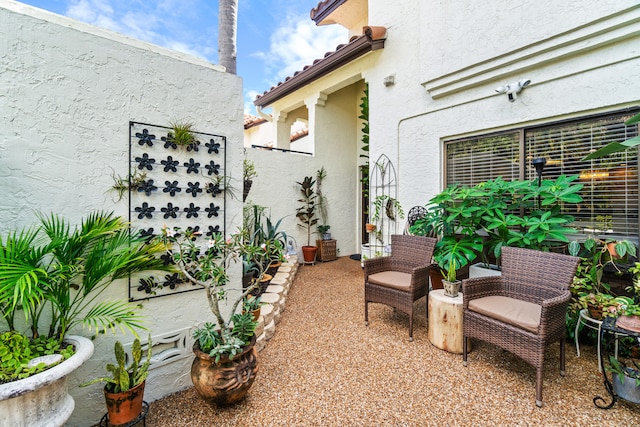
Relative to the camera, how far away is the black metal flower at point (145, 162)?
7.71 feet

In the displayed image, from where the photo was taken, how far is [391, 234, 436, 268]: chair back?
12.1ft

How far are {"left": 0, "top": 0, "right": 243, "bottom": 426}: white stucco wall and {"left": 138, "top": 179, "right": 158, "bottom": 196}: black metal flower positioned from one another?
17cm

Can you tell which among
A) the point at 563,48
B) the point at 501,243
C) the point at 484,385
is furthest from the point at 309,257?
the point at 563,48

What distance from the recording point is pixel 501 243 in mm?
3385

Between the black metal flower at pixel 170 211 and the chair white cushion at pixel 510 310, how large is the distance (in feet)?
9.77

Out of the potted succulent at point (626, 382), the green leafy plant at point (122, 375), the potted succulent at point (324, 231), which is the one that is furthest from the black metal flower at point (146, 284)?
the potted succulent at point (324, 231)

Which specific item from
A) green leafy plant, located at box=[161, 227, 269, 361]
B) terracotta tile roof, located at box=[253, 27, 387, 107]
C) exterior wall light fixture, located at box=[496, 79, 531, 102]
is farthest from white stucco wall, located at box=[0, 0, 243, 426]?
terracotta tile roof, located at box=[253, 27, 387, 107]

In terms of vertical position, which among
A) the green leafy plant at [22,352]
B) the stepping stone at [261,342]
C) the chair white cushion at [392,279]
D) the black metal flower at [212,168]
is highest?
the black metal flower at [212,168]

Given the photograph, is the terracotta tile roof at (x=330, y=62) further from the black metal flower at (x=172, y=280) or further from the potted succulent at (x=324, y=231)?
the black metal flower at (x=172, y=280)

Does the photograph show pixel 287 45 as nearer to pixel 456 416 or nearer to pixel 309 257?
pixel 309 257

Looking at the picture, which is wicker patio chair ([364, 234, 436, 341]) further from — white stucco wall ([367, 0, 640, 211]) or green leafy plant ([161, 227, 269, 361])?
green leafy plant ([161, 227, 269, 361])

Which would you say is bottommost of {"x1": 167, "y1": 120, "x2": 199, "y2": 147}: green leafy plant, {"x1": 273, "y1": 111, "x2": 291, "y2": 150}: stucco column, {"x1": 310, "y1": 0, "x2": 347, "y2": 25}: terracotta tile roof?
{"x1": 167, "y1": 120, "x2": 199, "y2": 147}: green leafy plant

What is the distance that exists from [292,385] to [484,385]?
1691mm

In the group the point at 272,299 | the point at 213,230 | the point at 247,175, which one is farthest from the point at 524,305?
the point at 247,175
